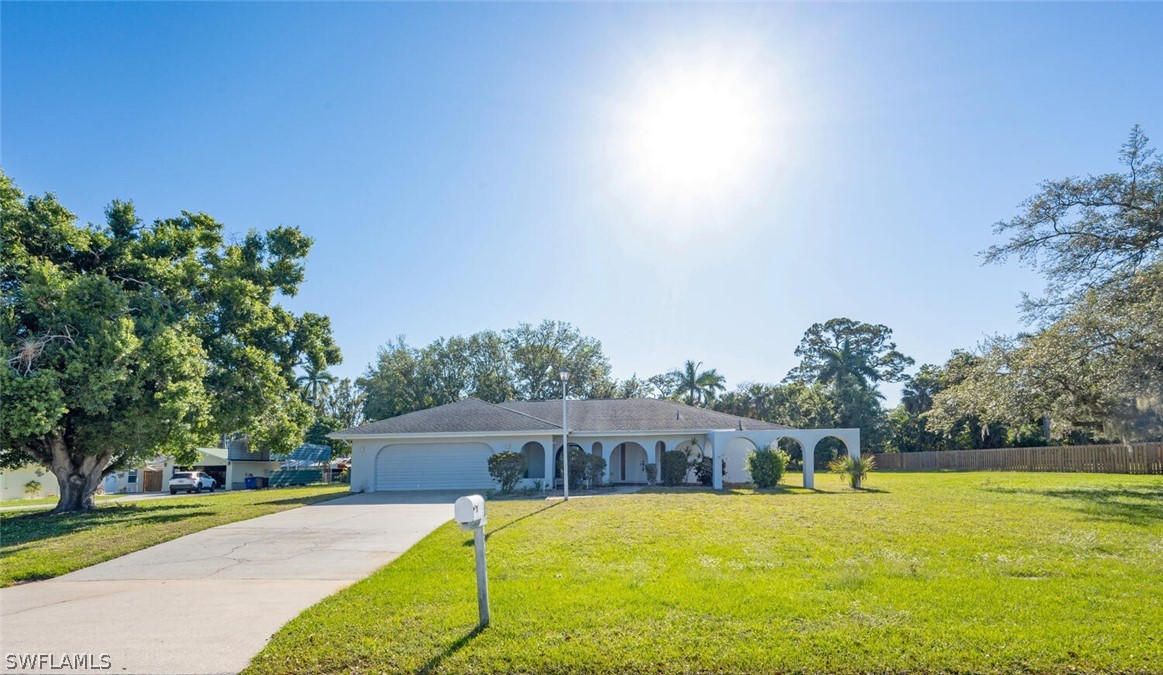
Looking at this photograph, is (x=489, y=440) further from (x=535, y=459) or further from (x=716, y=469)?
(x=716, y=469)

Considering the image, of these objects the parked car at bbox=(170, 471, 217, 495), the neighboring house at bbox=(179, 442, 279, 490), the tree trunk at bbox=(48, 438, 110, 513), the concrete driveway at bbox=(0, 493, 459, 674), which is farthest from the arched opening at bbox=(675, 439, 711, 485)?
the neighboring house at bbox=(179, 442, 279, 490)

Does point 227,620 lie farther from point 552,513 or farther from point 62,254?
point 62,254

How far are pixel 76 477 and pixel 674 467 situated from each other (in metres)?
19.3

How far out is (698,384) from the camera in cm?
5209

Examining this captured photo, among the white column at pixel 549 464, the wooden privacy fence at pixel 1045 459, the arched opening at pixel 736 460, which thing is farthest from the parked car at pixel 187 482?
the wooden privacy fence at pixel 1045 459

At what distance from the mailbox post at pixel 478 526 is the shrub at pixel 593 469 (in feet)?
57.3

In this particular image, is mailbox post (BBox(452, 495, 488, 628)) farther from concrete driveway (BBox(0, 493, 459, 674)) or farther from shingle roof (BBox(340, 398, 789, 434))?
shingle roof (BBox(340, 398, 789, 434))

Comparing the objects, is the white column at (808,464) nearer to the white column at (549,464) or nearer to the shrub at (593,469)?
the shrub at (593,469)

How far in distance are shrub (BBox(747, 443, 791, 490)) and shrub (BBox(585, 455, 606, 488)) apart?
215 inches

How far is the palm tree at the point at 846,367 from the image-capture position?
4972 centimetres

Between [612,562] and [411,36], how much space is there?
1007 centimetres

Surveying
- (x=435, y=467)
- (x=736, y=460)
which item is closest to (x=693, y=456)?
(x=736, y=460)

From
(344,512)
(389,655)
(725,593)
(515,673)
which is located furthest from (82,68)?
(725,593)

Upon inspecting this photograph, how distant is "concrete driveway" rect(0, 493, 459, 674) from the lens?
5137 mm
